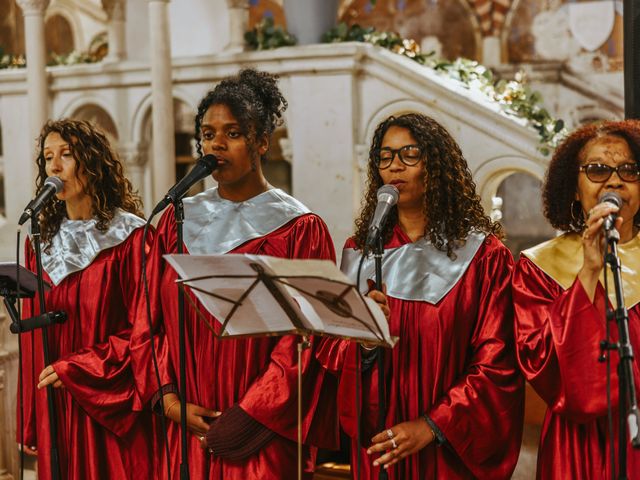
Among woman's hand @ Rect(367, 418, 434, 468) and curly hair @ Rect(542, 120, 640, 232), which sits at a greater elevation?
curly hair @ Rect(542, 120, 640, 232)

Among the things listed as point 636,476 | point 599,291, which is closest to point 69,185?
point 599,291

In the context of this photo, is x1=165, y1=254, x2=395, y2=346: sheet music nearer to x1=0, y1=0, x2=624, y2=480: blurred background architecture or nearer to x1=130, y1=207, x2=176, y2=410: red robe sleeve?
x1=130, y1=207, x2=176, y2=410: red robe sleeve

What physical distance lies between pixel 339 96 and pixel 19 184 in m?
3.71

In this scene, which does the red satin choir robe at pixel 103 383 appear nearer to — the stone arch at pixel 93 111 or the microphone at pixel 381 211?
the microphone at pixel 381 211

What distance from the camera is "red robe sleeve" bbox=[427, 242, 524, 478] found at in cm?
325

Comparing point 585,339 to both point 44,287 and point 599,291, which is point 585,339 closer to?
point 599,291

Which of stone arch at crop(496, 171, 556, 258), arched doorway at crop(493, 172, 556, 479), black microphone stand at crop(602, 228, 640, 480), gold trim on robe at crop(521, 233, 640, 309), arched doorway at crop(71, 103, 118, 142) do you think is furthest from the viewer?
stone arch at crop(496, 171, 556, 258)

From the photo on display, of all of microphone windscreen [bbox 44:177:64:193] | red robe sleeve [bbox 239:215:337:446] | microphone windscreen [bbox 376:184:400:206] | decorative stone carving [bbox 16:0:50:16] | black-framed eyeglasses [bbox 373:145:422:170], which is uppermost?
decorative stone carving [bbox 16:0:50:16]

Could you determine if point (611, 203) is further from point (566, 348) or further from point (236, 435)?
point (236, 435)

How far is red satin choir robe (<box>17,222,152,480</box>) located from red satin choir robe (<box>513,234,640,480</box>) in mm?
1624

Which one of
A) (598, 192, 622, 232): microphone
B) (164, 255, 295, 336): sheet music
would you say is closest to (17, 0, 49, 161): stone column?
(164, 255, 295, 336): sheet music

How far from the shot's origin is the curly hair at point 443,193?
3404mm

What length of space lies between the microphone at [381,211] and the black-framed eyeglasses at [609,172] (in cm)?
66

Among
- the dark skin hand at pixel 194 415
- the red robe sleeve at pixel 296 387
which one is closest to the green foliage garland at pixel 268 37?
the red robe sleeve at pixel 296 387
